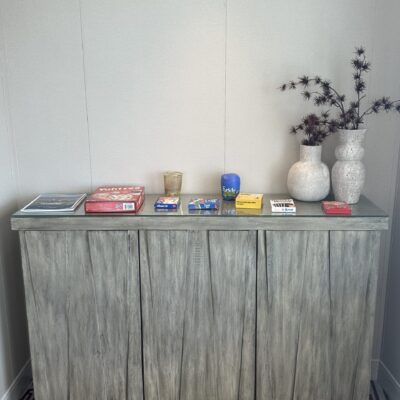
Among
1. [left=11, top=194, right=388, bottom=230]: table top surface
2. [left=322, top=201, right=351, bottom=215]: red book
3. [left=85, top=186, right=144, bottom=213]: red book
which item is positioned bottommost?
[left=11, top=194, right=388, bottom=230]: table top surface

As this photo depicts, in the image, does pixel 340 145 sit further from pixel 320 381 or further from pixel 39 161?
pixel 39 161

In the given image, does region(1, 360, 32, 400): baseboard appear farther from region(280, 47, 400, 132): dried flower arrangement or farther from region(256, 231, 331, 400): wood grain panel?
region(280, 47, 400, 132): dried flower arrangement

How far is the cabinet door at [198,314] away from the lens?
1988mm

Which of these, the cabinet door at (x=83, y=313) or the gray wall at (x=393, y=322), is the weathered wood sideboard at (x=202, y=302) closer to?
the cabinet door at (x=83, y=313)

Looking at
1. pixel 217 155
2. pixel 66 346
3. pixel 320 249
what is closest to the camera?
pixel 320 249

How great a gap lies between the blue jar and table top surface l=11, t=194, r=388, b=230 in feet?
0.67

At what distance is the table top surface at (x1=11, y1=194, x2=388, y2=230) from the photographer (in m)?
1.94

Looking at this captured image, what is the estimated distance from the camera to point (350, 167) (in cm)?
210

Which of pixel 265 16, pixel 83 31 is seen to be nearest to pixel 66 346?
pixel 83 31

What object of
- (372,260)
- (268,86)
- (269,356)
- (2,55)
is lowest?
(269,356)

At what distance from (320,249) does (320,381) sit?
2.00 ft

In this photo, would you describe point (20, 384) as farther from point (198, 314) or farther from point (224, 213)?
point (224, 213)

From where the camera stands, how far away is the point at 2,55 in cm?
221

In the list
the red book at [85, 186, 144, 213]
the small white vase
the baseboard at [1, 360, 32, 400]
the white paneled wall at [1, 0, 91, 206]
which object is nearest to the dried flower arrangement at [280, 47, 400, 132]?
the small white vase
